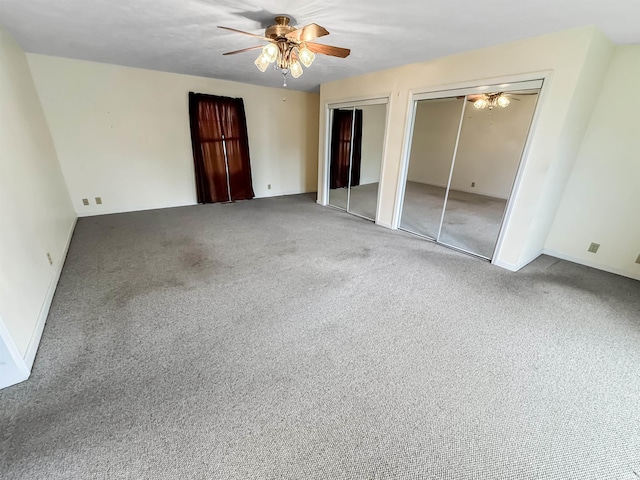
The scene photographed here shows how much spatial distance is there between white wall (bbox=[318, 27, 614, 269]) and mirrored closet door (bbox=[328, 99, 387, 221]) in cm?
104

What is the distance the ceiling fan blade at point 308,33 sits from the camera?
193 cm

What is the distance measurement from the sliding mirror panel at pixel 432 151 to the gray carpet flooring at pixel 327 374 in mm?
3252

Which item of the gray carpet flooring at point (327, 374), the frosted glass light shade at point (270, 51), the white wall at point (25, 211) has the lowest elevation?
the gray carpet flooring at point (327, 374)

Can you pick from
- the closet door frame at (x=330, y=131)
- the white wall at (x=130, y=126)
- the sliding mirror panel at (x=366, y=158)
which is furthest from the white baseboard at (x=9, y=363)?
the sliding mirror panel at (x=366, y=158)

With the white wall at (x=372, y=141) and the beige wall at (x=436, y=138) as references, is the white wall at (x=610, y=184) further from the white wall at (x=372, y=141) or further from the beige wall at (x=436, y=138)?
the beige wall at (x=436, y=138)

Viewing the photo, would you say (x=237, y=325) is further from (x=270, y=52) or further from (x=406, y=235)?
(x=406, y=235)

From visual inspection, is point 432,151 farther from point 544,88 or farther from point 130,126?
point 130,126

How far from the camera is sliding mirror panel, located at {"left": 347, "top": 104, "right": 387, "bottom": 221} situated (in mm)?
4730

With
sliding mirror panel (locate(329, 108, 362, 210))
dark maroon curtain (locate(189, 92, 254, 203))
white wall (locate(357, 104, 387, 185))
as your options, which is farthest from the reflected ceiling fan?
dark maroon curtain (locate(189, 92, 254, 203))

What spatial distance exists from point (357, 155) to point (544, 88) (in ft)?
10.9

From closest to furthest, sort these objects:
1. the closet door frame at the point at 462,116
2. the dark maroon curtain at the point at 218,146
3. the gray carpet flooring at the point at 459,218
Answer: the closet door frame at the point at 462,116, the gray carpet flooring at the point at 459,218, the dark maroon curtain at the point at 218,146

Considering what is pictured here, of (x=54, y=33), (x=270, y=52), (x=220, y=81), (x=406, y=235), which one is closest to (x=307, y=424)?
(x=270, y=52)

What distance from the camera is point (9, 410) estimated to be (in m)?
1.42

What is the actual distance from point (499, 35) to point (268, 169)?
15.1 feet
